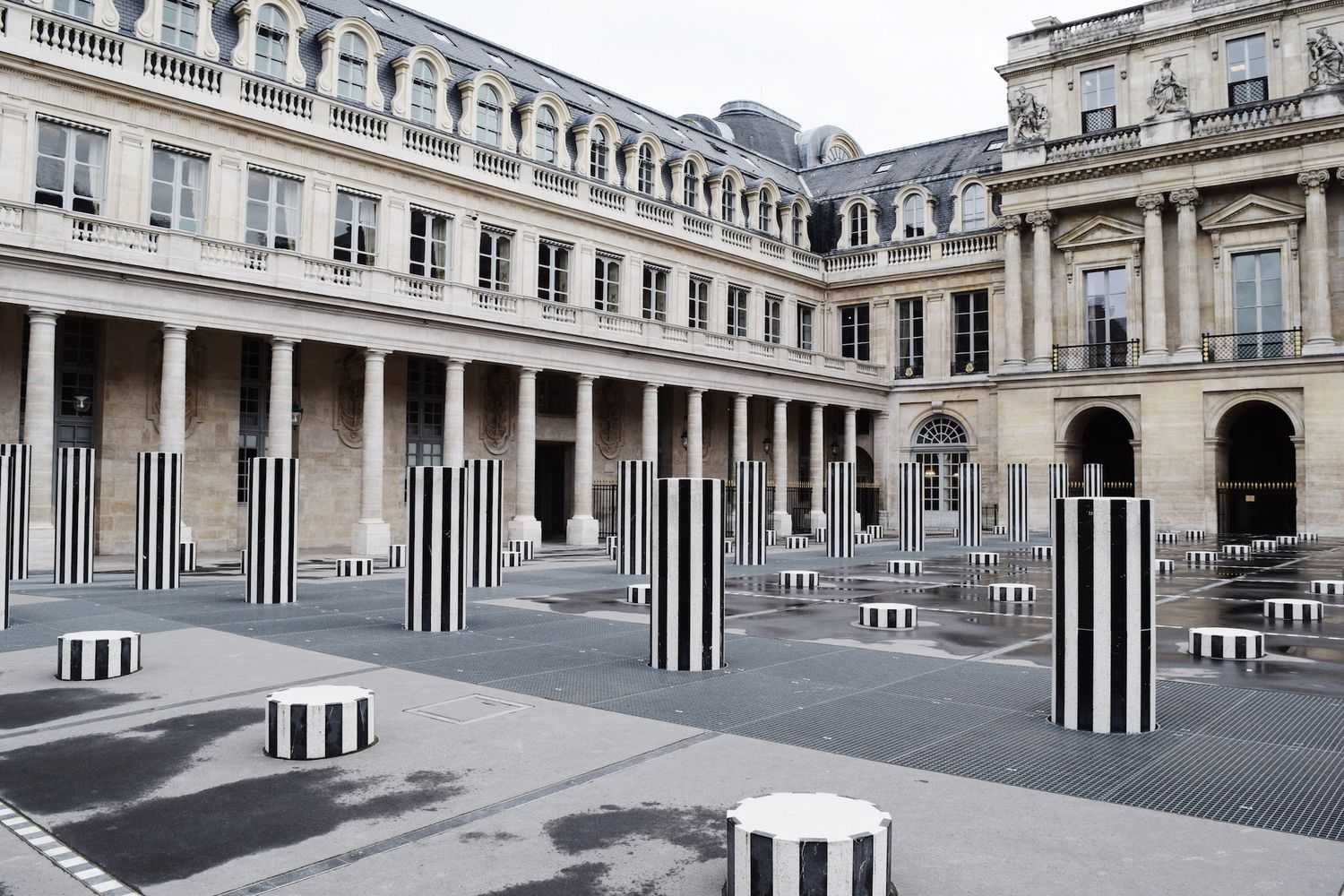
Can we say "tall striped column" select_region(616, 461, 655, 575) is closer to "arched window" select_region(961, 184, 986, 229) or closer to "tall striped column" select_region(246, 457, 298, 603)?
"tall striped column" select_region(246, 457, 298, 603)

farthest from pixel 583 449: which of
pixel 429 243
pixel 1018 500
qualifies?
pixel 1018 500

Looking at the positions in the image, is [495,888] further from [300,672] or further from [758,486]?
[758,486]

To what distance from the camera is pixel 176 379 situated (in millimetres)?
22578

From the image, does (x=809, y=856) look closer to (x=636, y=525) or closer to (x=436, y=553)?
(x=436, y=553)

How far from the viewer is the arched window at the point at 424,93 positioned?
30.1 meters

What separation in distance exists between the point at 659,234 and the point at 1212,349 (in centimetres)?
2066

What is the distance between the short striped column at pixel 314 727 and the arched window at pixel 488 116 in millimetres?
28039

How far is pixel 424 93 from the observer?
30.4 m

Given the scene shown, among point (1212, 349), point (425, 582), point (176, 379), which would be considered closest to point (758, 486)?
point (425, 582)

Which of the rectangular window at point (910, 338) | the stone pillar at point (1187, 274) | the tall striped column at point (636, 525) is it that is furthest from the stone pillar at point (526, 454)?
the stone pillar at point (1187, 274)

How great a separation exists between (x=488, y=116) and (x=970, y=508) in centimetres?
1988

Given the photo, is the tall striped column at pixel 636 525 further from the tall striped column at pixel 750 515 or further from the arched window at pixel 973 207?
the arched window at pixel 973 207

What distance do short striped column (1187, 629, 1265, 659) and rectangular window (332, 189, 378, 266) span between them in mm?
23616

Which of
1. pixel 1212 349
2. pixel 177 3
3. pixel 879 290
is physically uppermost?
pixel 177 3
